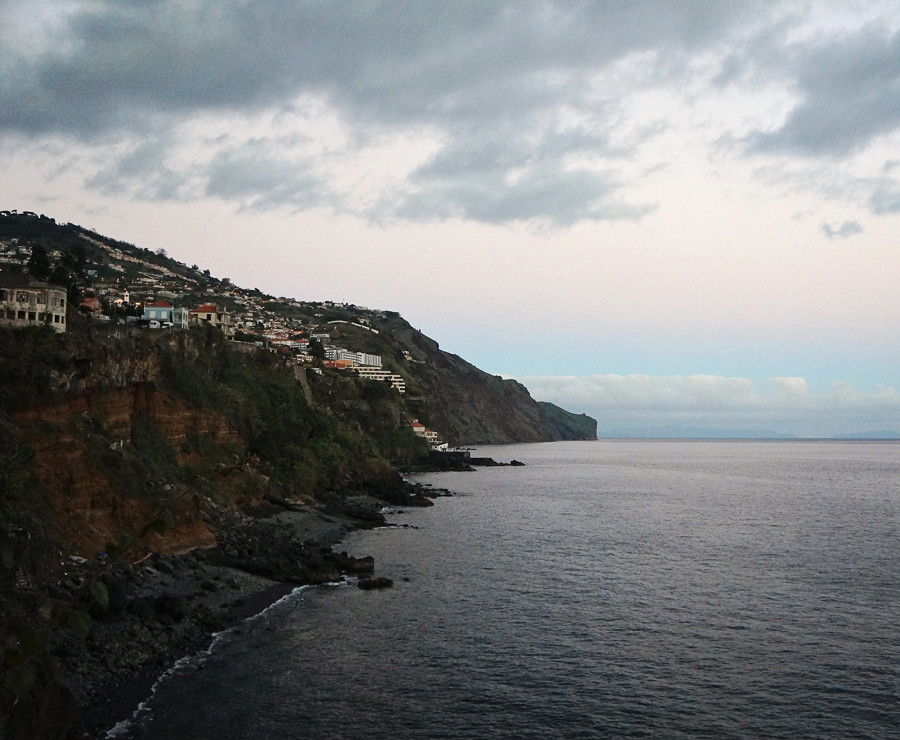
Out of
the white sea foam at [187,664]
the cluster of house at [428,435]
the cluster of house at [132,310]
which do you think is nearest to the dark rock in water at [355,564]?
the white sea foam at [187,664]

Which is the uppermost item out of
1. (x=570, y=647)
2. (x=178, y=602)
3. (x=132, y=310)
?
(x=132, y=310)

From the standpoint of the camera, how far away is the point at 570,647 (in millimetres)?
34750

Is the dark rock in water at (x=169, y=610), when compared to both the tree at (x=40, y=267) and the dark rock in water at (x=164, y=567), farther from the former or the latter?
the tree at (x=40, y=267)

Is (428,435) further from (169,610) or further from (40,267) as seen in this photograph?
(169,610)

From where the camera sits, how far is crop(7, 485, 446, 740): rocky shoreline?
24.1 m

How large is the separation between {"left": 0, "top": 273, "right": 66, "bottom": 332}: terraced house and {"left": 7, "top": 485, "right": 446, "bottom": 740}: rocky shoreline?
853 inches

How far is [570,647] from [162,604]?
1949 centimetres

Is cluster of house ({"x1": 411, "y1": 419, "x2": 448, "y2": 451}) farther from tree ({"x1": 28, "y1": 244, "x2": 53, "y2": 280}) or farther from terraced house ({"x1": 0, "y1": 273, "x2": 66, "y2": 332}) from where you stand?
terraced house ({"x1": 0, "y1": 273, "x2": 66, "y2": 332})

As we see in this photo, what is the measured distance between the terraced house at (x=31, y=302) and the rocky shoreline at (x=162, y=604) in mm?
21672

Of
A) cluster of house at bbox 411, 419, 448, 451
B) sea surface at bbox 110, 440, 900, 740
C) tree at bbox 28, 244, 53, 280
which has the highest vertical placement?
tree at bbox 28, 244, 53, 280

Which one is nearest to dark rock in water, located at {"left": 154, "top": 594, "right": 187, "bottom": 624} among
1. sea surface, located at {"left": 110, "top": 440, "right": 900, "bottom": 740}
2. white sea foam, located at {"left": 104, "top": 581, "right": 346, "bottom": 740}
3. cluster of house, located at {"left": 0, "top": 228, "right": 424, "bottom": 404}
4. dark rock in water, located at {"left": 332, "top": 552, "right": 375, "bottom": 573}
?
white sea foam, located at {"left": 104, "top": 581, "right": 346, "bottom": 740}

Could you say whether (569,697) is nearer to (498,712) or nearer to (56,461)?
(498,712)

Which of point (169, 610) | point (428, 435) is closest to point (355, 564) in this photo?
point (169, 610)

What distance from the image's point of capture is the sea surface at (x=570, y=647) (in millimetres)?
26656
